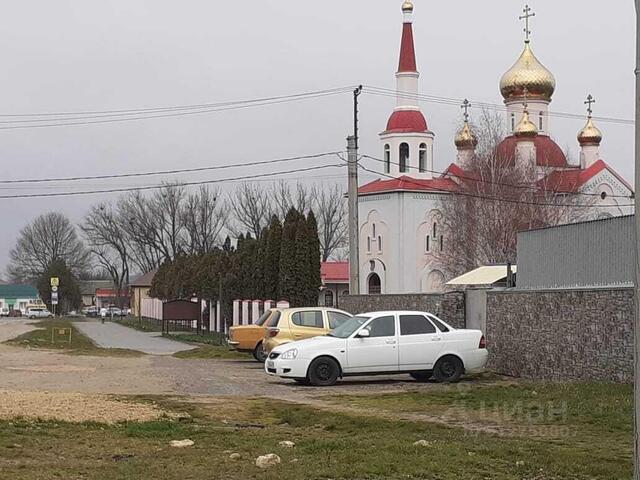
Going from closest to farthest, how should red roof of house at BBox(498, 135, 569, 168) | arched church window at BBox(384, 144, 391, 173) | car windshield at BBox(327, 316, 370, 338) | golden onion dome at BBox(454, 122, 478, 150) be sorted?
car windshield at BBox(327, 316, 370, 338) < red roof of house at BBox(498, 135, 569, 168) < golden onion dome at BBox(454, 122, 478, 150) < arched church window at BBox(384, 144, 391, 173)

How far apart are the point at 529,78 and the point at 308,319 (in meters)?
47.0

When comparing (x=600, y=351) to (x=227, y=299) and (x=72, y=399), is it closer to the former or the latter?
(x=72, y=399)

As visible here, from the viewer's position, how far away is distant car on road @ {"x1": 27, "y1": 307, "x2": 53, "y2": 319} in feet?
347

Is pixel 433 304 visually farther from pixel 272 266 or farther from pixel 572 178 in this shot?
pixel 572 178

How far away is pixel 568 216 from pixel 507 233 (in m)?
6.87

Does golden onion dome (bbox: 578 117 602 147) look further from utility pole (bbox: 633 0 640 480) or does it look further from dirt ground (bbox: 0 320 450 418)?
utility pole (bbox: 633 0 640 480)

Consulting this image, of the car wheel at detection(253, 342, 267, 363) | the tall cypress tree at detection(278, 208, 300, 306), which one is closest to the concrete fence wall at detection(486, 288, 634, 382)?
the car wheel at detection(253, 342, 267, 363)

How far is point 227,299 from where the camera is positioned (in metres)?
49.2

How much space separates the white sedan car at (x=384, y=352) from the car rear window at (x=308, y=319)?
12.8ft

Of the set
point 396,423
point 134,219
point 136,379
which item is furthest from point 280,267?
point 134,219

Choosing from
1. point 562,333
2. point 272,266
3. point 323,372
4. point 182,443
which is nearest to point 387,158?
point 272,266

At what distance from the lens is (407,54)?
2724 inches

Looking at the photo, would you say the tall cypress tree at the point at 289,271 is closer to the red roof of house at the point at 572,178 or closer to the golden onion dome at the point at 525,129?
the red roof of house at the point at 572,178

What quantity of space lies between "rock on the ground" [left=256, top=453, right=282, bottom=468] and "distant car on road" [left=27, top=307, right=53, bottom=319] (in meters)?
97.0
